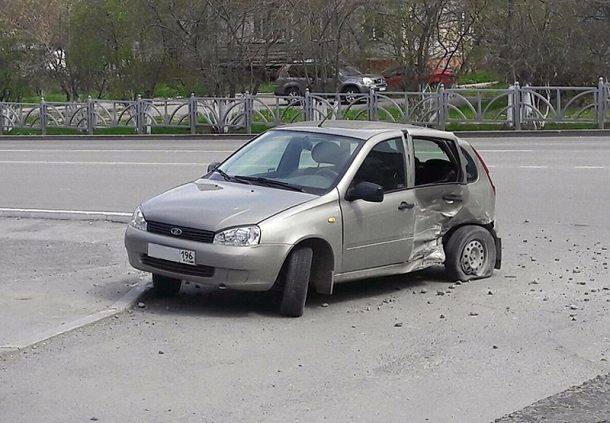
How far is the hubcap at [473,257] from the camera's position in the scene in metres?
9.72

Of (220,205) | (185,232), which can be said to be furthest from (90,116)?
(185,232)

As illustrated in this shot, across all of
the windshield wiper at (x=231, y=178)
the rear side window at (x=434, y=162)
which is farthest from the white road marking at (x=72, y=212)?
the rear side window at (x=434, y=162)

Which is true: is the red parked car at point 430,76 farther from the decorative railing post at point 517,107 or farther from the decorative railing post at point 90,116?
the decorative railing post at point 90,116

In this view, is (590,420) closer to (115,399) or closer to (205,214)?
(115,399)

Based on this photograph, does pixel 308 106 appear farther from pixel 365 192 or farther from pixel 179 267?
pixel 179 267

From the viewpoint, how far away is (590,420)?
5805mm

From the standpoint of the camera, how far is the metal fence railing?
27.6 m

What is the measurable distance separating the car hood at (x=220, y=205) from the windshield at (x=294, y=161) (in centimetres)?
21

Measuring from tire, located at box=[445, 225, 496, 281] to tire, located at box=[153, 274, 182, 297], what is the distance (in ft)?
8.10

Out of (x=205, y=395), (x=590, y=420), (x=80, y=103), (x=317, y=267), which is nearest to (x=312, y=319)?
(x=317, y=267)

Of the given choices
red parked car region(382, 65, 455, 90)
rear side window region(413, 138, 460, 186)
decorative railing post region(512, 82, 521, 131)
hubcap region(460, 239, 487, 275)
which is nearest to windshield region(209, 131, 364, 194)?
rear side window region(413, 138, 460, 186)

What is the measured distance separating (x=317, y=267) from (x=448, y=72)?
2590 centimetres

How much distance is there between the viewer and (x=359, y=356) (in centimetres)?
716

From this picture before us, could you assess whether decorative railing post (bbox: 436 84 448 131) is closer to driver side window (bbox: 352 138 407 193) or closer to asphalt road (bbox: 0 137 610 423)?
asphalt road (bbox: 0 137 610 423)
